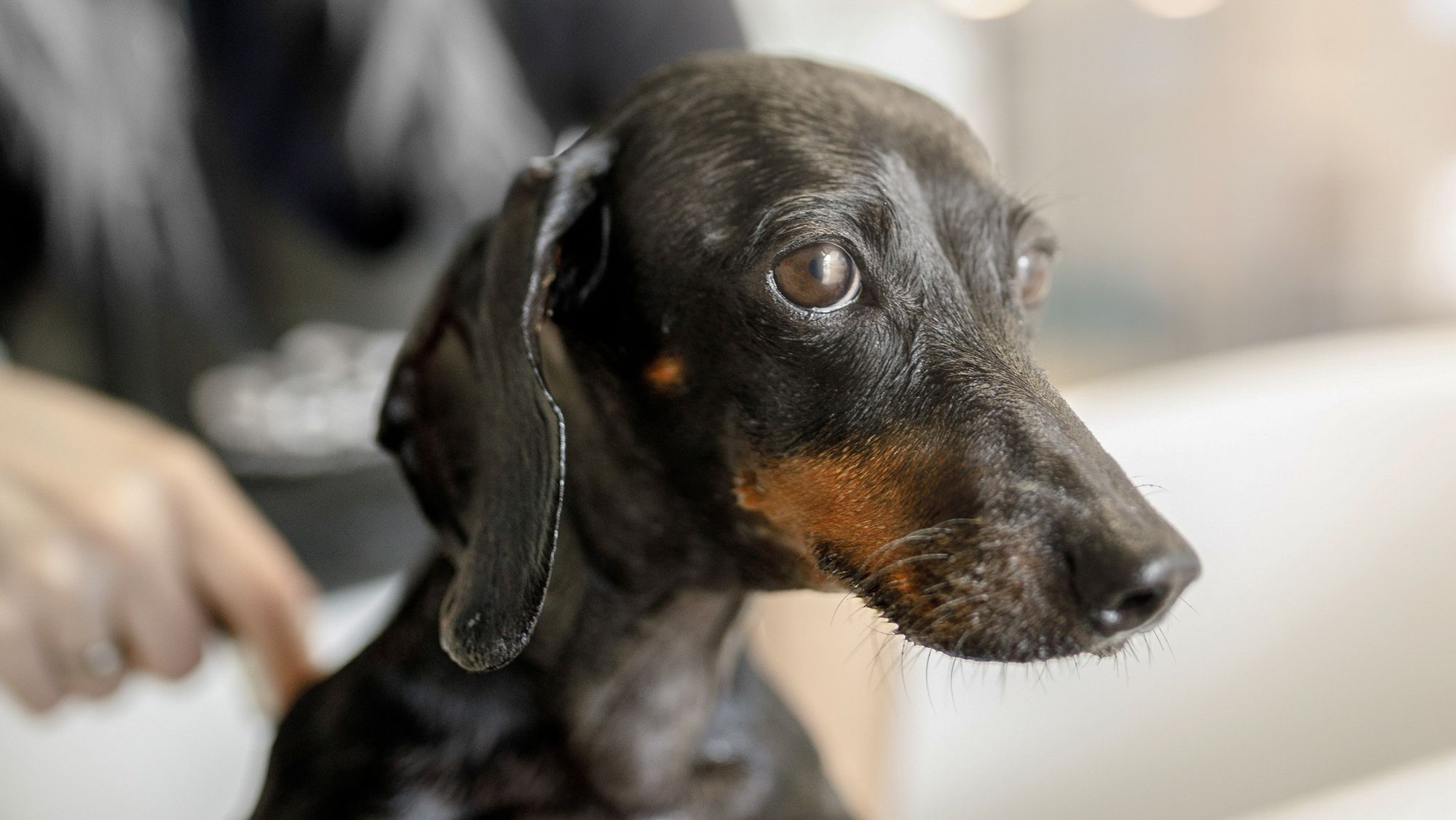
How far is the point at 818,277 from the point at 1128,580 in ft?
0.72

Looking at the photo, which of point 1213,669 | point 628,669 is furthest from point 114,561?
point 1213,669

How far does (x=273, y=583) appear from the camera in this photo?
1001mm

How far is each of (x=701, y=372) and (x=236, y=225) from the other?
0.93 metres

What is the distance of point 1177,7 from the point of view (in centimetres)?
290

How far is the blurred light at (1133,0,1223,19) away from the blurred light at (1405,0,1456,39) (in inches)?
23.4

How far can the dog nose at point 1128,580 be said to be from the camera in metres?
0.47

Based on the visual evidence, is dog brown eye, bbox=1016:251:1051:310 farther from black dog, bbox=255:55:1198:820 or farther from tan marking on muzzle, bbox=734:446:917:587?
tan marking on muzzle, bbox=734:446:917:587

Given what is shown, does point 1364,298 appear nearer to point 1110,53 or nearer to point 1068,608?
point 1110,53

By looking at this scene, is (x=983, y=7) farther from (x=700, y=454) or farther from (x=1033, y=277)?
(x=700, y=454)

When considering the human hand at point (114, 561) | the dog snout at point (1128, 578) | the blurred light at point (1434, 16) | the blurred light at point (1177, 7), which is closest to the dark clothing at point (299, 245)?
the human hand at point (114, 561)

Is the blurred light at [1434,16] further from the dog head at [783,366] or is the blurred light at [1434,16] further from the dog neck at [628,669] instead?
the dog neck at [628,669]

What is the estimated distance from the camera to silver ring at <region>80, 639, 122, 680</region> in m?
0.91

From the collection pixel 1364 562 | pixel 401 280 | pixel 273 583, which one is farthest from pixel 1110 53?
pixel 273 583

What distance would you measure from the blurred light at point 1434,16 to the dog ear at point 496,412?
86.7 inches
